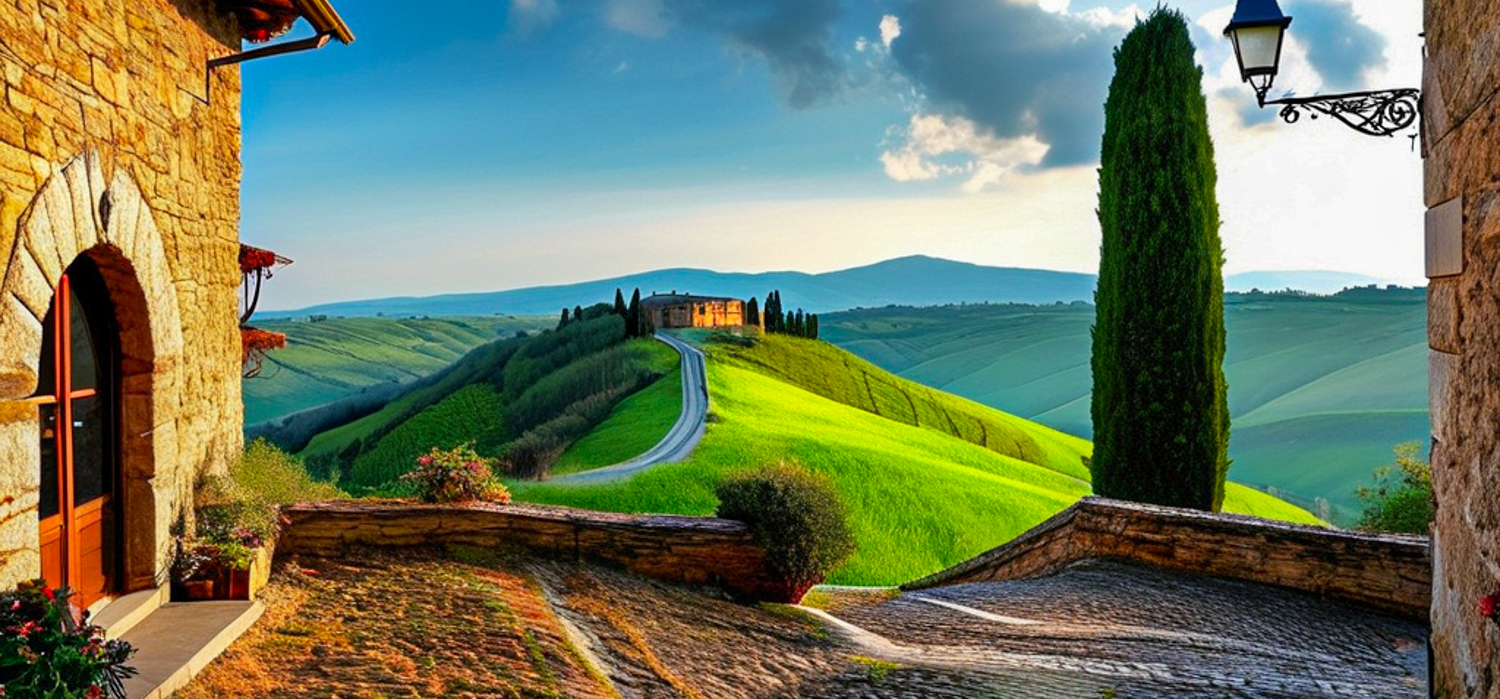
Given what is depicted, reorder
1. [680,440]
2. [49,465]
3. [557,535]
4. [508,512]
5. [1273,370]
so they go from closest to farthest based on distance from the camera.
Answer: [49,465] < [508,512] < [557,535] < [680,440] < [1273,370]

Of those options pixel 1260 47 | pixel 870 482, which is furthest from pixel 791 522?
pixel 870 482

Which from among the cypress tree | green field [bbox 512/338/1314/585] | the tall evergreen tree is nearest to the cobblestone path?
green field [bbox 512/338/1314/585]

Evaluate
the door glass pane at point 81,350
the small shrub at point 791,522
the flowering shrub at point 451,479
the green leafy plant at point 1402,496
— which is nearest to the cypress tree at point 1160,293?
the green leafy plant at point 1402,496

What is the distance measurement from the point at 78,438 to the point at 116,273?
1.16 metres

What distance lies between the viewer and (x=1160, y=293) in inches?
627

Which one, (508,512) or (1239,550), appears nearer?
(508,512)

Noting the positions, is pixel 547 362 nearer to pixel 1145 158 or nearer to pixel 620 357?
pixel 620 357

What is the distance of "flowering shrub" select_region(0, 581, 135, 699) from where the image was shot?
3881 millimetres

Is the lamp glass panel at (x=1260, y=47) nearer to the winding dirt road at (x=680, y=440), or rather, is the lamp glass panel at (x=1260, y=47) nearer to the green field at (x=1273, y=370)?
the green field at (x=1273, y=370)

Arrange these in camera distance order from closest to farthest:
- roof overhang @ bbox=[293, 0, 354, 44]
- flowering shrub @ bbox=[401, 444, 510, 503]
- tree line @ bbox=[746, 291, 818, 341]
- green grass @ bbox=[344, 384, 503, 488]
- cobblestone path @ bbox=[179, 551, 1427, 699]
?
cobblestone path @ bbox=[179, 551, 1427, 699] < roof overhang @ bbox=[293, 0, 354, 44] < flowering shrub @ bbox=[401, 444, 510, 503] < green grass @ bbox=[344, 384, 503, 488] < tree line @ bbox=[746, 291, 818, 341]

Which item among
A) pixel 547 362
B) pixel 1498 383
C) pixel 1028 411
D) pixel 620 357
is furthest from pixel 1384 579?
pixel 1028 411

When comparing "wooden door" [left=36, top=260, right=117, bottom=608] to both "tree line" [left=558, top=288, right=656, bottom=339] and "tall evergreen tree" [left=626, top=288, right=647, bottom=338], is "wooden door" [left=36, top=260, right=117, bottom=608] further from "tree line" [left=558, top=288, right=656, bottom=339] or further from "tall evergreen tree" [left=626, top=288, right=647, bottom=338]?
"tall evergreen tree" [left=626, top=288, right=647, bottom=338]

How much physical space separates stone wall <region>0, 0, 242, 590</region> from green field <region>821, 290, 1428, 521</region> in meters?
12.5

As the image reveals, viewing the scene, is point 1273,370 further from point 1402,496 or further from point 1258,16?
point 1258,16
